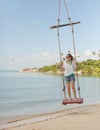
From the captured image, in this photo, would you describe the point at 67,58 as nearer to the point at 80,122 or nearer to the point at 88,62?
the point at 80,122

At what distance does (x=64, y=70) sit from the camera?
13.0 meters

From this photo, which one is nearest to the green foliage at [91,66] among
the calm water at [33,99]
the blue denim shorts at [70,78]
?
the calm water at [33,99]

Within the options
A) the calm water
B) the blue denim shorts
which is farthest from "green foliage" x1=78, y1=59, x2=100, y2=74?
the blue denim shorts

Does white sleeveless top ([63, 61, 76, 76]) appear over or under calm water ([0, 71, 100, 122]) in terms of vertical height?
over

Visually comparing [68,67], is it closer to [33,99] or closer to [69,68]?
[69,68]

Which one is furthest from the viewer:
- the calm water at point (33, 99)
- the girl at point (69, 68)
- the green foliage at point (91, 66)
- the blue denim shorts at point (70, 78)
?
the green foliage at point (91, 66)

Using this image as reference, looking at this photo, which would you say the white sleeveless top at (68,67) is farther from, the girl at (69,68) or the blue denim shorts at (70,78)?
the blue denim shorts at (70,78)

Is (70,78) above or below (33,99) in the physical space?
above

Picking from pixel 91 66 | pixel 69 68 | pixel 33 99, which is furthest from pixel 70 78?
pixel 91 66

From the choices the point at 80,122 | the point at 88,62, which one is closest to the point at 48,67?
the point at 88,62

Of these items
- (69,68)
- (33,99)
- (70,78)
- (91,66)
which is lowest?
(33,99)

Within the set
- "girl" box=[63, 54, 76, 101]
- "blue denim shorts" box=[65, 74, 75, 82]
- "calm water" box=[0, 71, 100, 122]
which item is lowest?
"calm water" box=[0, 71, 100, 122]

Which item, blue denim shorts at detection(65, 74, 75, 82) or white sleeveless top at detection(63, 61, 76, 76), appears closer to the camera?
white sleeveless top at detection(63, 61, 76, 76)

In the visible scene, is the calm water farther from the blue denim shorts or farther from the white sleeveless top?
the white sleeveless top
